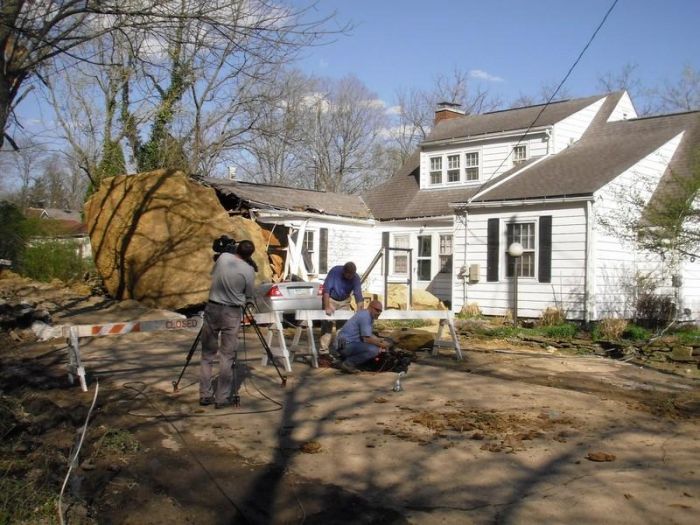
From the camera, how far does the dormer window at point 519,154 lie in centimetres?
2248

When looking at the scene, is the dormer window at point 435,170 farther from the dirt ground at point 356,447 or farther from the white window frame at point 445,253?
the dirt ground at point 356,447

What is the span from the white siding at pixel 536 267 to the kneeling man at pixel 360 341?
8.92 metres

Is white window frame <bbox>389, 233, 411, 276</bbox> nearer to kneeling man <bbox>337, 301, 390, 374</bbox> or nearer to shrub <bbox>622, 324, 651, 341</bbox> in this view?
shrub <bbox>622, 324, 651, 341</bbox>

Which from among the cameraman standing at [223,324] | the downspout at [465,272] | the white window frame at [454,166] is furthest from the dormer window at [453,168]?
the cameraman standing at [223,324]

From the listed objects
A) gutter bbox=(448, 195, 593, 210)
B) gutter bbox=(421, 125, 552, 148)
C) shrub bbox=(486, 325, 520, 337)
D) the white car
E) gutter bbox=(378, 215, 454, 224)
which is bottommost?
shrub bbox=(486, 325, 520, 337)

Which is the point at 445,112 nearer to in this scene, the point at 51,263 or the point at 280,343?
the point at 51,263

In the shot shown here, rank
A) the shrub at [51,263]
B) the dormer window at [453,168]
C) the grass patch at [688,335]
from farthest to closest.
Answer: the dormer window at [453,168] < the shrub at [51,263] < the grass patch at [688,335]

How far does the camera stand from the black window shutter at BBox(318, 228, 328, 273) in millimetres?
22469

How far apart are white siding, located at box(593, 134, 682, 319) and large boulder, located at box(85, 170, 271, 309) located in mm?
8170

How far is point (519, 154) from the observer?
891 inches

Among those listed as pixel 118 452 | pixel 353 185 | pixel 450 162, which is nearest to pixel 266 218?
pixel 450 162

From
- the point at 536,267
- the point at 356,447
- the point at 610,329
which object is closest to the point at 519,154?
the point at 536,267

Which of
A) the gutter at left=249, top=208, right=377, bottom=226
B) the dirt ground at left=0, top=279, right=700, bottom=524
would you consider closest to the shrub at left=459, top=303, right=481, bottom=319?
the gutter at left=249, top=208, right=377, bottom=226

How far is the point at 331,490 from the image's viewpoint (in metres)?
5.46
